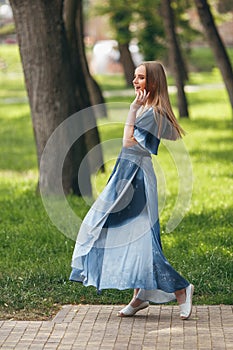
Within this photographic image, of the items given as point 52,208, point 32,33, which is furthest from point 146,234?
point 32,33

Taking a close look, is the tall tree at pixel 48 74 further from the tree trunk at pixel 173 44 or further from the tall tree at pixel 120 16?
the tall tree at pixel 120 16

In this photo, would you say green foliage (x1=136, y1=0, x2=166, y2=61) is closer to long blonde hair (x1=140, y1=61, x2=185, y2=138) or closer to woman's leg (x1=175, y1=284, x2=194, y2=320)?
long blonde hair (x1=140, y1=61, x2=185, y2=138)

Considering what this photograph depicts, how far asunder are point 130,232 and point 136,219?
0.10m

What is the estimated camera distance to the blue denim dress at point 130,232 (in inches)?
289

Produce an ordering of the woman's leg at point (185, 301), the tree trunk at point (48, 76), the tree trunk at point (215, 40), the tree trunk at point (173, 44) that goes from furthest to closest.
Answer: the tree trunk at point (173, 44), the tree trunk at point (215, 40), the tree trunk at point (48, 76), the woman's leg at point (185, 301)

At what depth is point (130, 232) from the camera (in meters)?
7.41

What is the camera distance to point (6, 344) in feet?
22.5

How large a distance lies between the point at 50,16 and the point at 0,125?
15.5 m

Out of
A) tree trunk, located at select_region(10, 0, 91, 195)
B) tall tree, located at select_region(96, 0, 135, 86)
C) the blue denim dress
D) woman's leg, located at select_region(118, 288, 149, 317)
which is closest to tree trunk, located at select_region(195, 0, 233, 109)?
tree trunk, located at select_region(10, 0, 91, 195)

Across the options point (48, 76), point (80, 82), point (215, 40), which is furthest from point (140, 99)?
point (215, 40)

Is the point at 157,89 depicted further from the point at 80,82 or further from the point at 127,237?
the point at 80,82

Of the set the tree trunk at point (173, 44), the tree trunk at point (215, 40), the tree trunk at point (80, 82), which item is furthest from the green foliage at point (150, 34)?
the tree trunk at point (80, 82)

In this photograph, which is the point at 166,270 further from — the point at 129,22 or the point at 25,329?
the point at 129,22

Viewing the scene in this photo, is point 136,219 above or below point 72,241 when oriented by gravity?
above
